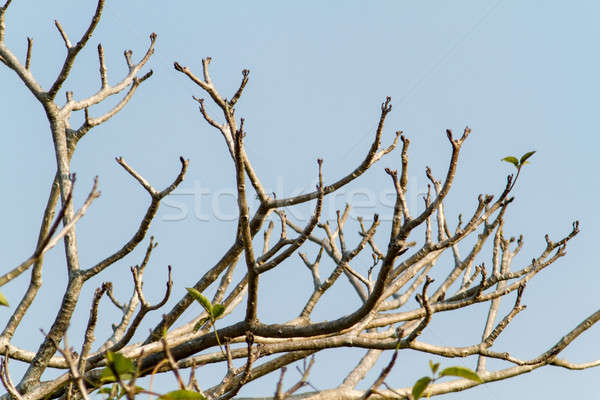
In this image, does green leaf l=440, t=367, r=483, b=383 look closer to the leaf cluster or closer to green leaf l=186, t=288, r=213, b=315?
the leaf cluster

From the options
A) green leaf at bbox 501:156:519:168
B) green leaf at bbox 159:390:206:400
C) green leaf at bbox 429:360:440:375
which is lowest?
green leaf at bbox 159:390:206:400

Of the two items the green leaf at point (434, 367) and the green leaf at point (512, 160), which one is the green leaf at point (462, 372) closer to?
the green leaf at point (434, 367)

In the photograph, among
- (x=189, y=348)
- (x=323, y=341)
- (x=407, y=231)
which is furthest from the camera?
(x=189, y=348)

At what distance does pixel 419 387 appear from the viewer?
6.46ft

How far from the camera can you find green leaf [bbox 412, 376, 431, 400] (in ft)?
6.40

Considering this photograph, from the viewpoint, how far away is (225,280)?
488 centimetres

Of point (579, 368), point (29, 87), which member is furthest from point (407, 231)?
point (29, 87)

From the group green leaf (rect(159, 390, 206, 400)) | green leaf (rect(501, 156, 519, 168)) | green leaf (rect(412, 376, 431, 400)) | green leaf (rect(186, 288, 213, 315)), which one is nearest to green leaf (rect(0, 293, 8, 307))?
green leaf (rect(159, 390, 206, 400))

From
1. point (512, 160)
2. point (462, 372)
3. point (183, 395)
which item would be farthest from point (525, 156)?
point (183, 395)

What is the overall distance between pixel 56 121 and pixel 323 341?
264 centimetres

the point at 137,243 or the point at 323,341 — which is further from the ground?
the point at 137,243

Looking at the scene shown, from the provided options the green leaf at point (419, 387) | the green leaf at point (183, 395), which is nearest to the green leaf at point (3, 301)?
the green leaf at point (183, 395)

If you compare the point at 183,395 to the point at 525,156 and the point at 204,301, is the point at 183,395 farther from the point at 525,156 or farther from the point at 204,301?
the point at 525,156

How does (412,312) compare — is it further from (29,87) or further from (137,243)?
(29,87)
